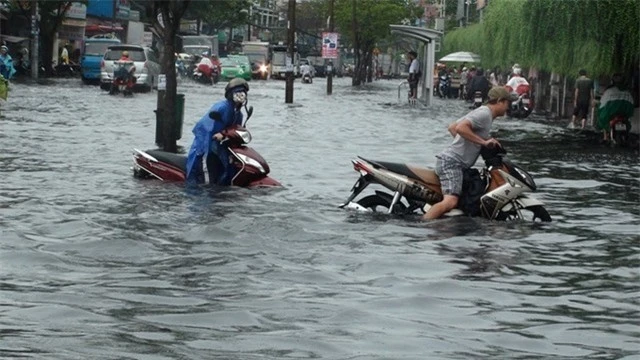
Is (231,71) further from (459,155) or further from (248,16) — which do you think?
(459,155)

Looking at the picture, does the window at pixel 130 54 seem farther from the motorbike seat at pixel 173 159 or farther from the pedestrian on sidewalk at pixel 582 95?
the motorbike seat at pixel 173 159

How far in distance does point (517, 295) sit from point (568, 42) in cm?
2461

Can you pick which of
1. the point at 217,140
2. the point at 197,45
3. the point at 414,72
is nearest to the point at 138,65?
the point at 414,72

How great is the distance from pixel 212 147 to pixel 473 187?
3.51m

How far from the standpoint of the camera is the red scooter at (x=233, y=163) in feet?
56.9

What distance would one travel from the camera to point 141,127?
3027 centimetres

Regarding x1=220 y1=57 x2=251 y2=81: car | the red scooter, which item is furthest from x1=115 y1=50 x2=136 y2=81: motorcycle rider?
the red scooter

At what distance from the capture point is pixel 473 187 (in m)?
15.2

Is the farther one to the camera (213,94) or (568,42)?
(213,94)

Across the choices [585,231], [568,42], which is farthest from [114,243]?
[568,42]

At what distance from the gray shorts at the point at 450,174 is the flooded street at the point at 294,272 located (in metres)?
0.31

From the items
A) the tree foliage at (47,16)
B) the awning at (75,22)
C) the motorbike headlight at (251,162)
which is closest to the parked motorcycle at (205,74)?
the tree foliage at (47,16)

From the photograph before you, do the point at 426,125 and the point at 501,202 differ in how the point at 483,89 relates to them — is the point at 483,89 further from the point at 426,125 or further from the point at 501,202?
the point at 501,202

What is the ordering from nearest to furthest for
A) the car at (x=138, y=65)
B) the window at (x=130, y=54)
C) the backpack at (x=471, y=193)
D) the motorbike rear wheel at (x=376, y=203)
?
the backpack at (x=471, y=193)
the motorbike rear wheel at (x=376, y=203)
the car at (x=138, y=65)
the window at (x=130, y=54)
